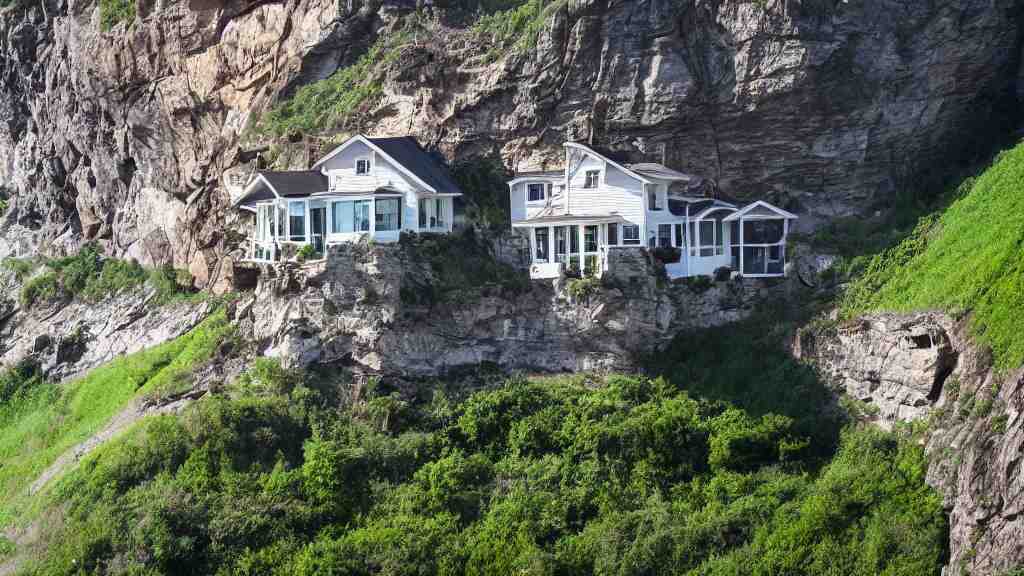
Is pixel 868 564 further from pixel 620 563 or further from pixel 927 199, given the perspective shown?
pixel 927 199

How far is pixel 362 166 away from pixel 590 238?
8837mm

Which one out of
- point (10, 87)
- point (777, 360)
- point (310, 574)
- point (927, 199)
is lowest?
point (310, 574)

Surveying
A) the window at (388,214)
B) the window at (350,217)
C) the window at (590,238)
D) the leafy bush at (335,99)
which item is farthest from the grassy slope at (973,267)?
the leafy bush at (335,99)

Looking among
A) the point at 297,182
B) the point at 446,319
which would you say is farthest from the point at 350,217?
the point at 446,319

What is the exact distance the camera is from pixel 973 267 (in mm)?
54750

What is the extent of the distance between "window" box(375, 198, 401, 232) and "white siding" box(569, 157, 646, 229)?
6319mm

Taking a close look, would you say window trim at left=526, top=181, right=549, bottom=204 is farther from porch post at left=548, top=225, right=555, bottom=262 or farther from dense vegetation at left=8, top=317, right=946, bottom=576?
dense vegetation at left=8, top=317, right=946, bottom=576

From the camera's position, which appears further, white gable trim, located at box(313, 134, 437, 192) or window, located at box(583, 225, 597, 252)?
white gable trim, located at box(313, 134, 437, 192)

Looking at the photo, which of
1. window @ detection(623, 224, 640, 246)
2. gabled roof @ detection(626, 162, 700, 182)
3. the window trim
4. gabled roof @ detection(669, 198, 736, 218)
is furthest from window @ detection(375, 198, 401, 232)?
gabled roof @ detection(669, 198, 736, 218)

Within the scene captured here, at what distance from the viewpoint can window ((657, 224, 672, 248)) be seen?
63094 millimetres

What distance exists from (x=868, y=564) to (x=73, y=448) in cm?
2991

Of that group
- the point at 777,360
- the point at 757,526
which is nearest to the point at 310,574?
the point at 757,526

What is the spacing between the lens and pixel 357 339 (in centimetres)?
5984

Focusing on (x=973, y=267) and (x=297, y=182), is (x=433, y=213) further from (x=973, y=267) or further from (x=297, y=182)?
(x=973, y=267)
